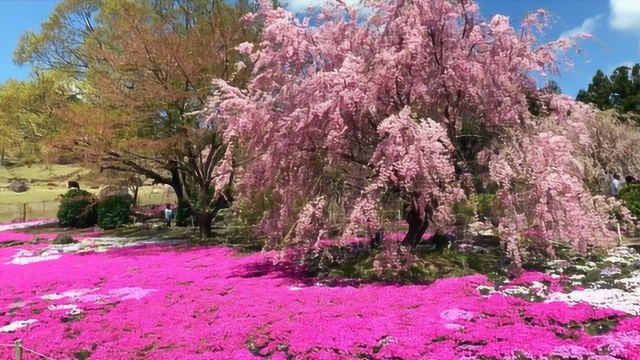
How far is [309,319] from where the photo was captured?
8609 mm

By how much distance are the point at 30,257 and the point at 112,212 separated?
9.76 m

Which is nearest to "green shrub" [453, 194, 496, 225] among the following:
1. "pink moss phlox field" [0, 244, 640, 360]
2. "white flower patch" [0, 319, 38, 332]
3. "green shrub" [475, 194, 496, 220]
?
"green shrub" [475, 194, 496, 220]

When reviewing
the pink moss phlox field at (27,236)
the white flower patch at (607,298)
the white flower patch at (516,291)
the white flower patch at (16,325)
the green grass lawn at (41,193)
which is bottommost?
the white flower patch at (16,325)

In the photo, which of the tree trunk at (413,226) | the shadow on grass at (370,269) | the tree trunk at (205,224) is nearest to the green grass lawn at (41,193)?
the tree trunk at (205,224)

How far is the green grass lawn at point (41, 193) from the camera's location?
3092cm

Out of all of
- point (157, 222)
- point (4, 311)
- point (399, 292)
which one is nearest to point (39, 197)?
point (157, 222)

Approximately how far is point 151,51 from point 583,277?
46.0 ft

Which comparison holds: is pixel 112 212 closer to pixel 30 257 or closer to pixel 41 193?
pixel 30 257

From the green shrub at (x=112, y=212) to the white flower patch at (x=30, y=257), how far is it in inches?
312

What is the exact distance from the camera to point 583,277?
10.9 m

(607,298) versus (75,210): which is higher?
→ (75,210)

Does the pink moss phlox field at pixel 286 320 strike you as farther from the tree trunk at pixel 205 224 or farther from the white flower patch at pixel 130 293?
the tree trunk at pixel 205 224

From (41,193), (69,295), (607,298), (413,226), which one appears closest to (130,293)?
(69,295)

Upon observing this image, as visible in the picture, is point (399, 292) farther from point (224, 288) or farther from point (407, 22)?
point (407, 22)
